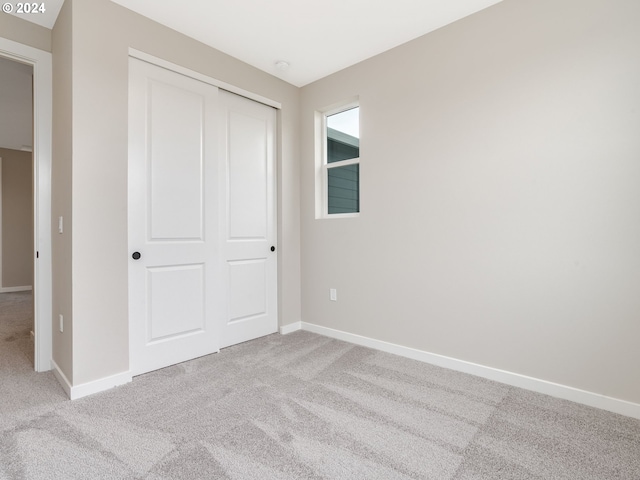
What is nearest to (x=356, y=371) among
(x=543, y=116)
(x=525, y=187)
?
(x=525, y=187)

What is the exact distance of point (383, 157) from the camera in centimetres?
289

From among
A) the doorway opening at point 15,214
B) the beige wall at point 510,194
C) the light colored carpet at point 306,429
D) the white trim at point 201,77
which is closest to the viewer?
the light colored carpet at point 306,429

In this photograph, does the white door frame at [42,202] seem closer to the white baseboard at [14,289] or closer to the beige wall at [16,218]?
the beige wall at [16,218]

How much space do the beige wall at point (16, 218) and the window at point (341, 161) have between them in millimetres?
5973

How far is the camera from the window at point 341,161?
10.6ft

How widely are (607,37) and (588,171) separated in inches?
30.1

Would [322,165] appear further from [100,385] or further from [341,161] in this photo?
[100,385]

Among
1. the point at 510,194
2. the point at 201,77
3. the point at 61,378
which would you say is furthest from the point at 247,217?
the point at 510,194

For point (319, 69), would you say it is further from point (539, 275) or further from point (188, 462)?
point (188, 462)

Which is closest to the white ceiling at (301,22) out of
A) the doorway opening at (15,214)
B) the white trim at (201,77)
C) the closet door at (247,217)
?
the white trim at (201,77)

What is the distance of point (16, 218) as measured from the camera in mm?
6238

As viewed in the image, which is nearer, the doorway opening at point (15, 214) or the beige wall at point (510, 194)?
the beige wall at point (510, 194)

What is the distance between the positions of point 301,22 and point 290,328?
2755 millimetres

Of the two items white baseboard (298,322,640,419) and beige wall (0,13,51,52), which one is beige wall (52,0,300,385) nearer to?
beige wall (0,13,51,52)
